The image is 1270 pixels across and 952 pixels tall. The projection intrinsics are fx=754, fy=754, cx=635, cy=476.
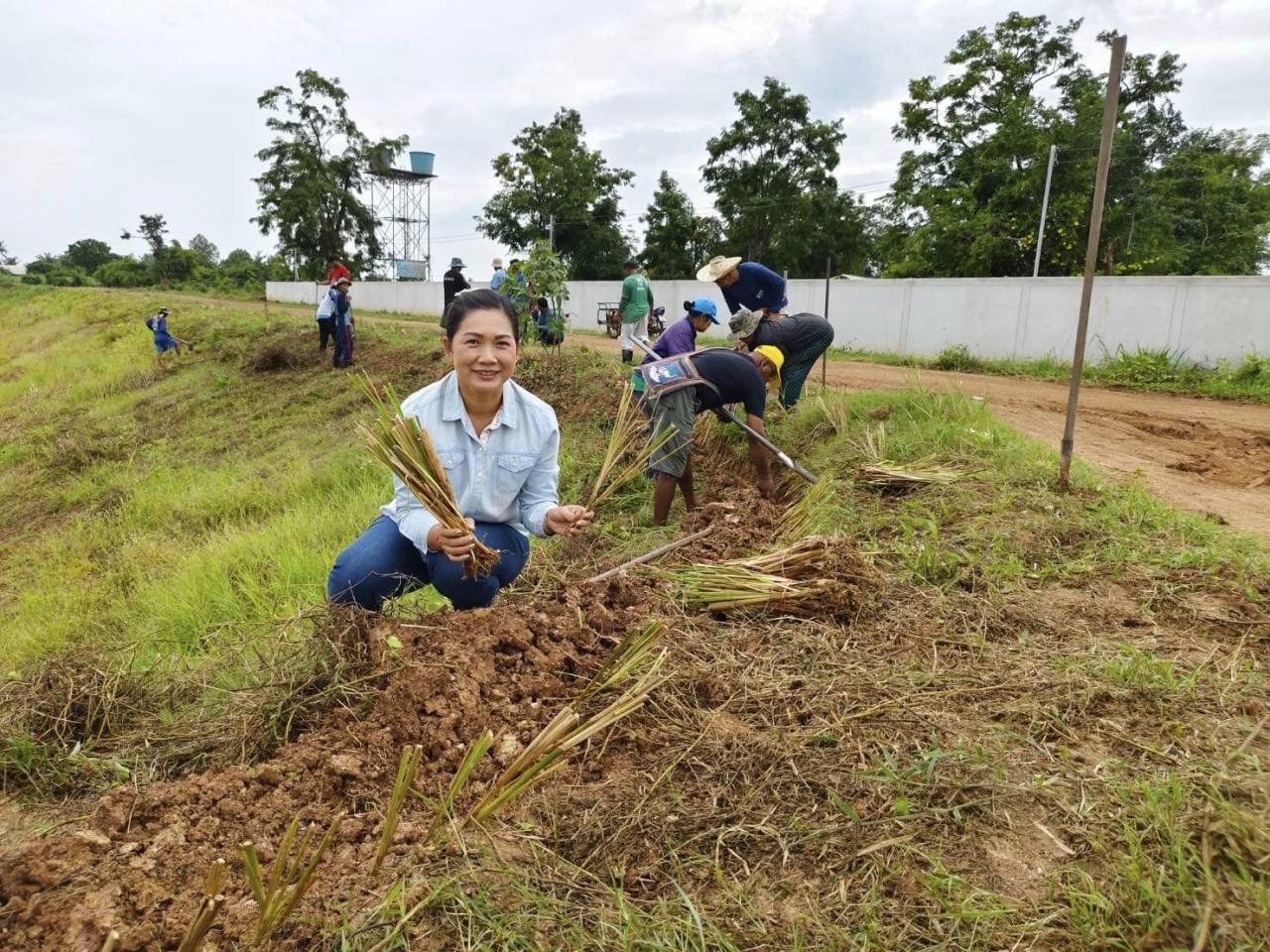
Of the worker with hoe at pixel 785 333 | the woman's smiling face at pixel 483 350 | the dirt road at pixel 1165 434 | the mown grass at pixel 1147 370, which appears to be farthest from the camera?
the mown grass at pixel 1147 370

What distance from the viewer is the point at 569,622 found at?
2188 mm

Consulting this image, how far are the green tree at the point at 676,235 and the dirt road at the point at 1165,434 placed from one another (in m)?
20.1

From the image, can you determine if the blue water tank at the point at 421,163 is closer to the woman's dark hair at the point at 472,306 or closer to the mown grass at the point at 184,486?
the mown grass at the point at 184,486

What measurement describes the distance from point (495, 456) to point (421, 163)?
37183mm

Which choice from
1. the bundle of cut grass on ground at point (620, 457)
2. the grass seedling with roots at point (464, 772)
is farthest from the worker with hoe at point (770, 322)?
the grass seedling with roots at point (464, 772)

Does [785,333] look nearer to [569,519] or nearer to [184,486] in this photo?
[569,519]

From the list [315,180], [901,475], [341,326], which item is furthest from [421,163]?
[901,475]

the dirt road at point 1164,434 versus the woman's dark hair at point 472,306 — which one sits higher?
the woman's dark hair at point 472,306

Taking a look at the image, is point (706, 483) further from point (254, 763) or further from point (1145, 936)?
Result: point (1145, 936)

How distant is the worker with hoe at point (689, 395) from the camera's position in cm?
431

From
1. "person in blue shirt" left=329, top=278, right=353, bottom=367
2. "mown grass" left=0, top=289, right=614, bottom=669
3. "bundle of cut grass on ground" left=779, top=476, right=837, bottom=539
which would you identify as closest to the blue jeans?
"mown grass" left=0, top=289, right=614, bottom=669

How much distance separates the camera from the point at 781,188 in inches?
1022

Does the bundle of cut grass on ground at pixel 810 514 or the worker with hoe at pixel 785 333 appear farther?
the worker with hoe at pixel 785 333

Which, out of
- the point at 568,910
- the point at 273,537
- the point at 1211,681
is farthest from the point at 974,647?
the point at 273,537
